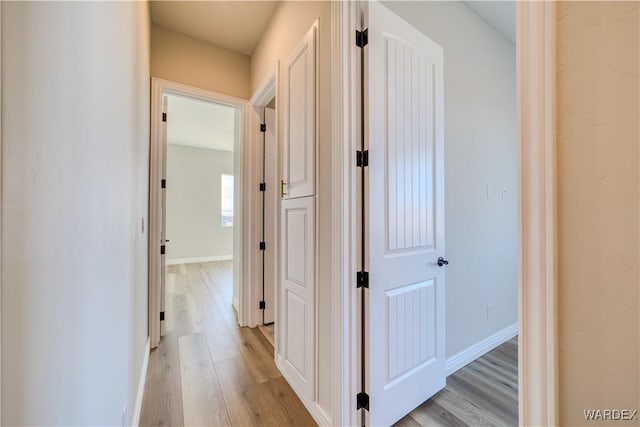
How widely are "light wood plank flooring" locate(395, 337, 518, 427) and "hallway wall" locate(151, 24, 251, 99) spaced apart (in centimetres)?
309

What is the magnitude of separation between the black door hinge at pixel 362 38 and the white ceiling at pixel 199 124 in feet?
8.10

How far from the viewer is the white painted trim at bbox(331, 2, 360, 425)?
51.6 inches

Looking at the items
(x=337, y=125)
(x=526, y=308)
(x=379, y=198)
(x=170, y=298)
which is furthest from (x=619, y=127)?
(x=170, y=298)

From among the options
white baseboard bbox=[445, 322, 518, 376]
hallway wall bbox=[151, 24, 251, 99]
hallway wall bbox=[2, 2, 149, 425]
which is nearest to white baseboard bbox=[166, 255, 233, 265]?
hallway wall bbox=[151, 24, 251, 99]

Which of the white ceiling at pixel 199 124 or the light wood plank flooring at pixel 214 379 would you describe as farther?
the white ceiling at pixel 199 124

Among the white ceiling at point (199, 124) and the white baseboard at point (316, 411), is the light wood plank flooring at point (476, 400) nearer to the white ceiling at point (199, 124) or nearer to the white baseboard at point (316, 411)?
the white baseboard at point (316, 411)

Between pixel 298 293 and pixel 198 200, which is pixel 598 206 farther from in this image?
pixel 198 200

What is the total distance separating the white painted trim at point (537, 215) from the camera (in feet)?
1.90

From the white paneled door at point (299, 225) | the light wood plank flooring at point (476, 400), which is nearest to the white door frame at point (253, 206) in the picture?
the white paneled door at point (299, 225)

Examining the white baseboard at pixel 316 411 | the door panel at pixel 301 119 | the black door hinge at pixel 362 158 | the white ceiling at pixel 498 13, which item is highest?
the white ceiling at pixel 498 13

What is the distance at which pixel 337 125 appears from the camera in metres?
1.35

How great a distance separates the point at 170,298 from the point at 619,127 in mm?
4404

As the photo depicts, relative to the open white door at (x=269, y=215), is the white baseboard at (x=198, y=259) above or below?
below

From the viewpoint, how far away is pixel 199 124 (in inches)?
193
